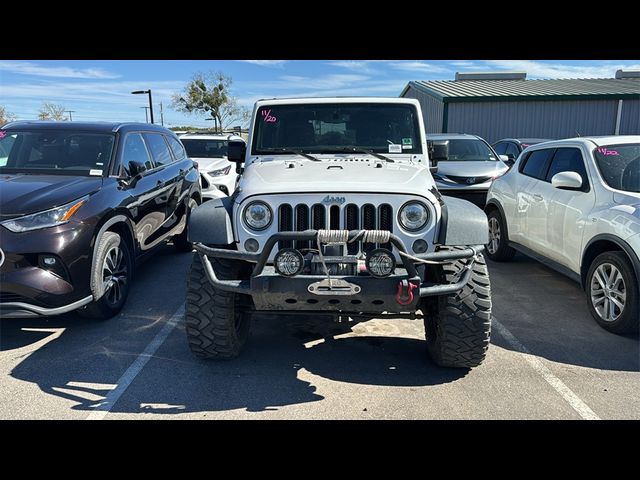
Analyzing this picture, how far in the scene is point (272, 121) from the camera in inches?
187

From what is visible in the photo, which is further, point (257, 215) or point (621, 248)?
point (621, 248)

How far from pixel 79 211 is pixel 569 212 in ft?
15.7

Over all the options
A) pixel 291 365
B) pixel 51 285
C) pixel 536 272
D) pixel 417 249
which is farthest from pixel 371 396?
pixel 536 272

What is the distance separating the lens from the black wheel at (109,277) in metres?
4.37

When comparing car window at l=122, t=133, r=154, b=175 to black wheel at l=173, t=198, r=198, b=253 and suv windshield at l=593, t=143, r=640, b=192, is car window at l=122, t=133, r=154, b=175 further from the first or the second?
Result: suv windshield at l=593, t=143, r=640, b=192

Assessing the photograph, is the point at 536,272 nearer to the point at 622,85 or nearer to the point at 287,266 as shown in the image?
the point at 287,266

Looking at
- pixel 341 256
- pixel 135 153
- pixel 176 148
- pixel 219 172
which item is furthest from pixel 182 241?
pixel 341 256

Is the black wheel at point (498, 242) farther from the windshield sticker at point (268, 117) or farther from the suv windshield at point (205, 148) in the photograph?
the suv windshield at point (205, 148)

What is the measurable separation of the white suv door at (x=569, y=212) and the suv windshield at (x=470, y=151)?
509cm

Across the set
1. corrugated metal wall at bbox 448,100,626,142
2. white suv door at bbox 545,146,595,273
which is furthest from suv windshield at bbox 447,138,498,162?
corrugated metal wall at bbox 448,100,626,142

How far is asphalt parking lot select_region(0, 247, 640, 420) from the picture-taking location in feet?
10.6

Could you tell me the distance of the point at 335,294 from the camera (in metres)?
3.04

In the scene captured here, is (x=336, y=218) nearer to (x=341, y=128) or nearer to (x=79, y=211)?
(x=341, y=128)

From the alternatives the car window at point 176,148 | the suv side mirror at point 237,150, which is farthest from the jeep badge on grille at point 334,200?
the car window at point 176,148
